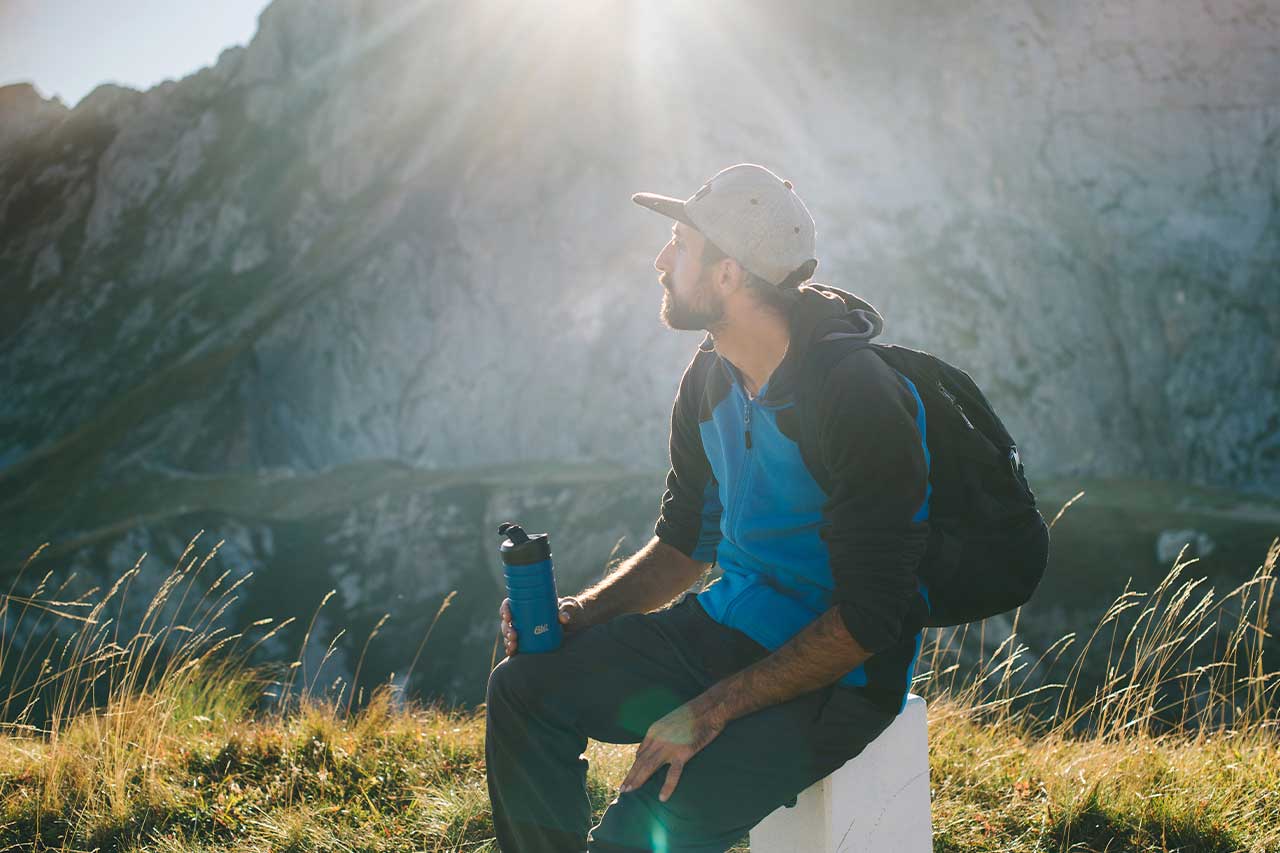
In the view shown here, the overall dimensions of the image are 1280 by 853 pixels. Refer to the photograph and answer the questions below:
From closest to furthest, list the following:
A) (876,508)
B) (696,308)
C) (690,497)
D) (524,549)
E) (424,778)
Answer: (876,508) → (524,549) → (696,308) → (690,497) → (424,778)

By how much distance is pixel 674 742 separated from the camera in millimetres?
2348

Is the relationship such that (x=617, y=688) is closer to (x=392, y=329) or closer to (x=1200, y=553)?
(x=1200, y=553)

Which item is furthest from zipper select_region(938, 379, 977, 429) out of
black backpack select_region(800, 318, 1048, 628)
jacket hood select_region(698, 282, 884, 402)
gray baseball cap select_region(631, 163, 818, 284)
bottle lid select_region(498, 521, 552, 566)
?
bottle lid select_region(498, 521, 552, 566)

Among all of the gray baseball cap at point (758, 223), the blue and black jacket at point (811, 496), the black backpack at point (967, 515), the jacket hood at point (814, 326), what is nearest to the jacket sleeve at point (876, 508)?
the blue and black jacket at point (811, 496)

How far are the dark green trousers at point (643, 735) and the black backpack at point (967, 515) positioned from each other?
0.41m

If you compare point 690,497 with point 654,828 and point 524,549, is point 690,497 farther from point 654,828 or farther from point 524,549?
point 654,828

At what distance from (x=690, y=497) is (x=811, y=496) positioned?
0.60 meters

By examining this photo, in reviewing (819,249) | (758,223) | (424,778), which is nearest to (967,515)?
(758,223)

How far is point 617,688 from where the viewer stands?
2637 millimetres

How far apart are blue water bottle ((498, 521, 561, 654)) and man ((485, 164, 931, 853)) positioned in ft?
0.17

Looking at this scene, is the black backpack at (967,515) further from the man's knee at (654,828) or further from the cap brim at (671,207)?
the man's knee at (654,828)

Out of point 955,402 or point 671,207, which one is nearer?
point 955,402

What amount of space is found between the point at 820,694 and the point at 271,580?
108ft

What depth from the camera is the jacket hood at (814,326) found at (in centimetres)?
254
